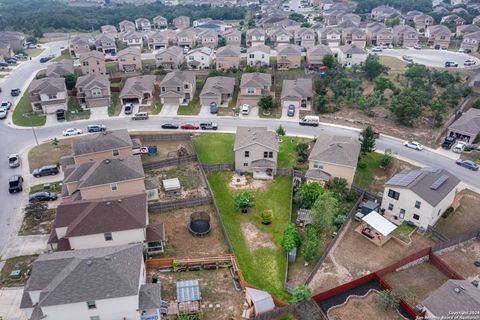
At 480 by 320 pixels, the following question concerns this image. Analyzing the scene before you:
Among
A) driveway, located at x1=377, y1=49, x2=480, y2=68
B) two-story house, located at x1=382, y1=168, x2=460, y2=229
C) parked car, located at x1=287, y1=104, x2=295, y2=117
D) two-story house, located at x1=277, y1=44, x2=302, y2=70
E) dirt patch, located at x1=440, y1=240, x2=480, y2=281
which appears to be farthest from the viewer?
driveway, located at x1=377, y1=49, x2=480, y2=68

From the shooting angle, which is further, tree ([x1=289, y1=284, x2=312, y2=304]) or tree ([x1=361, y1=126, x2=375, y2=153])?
tree ([x1=361, y1=126, x2=375, y2=153])

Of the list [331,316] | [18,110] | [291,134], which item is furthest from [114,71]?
[331,316]

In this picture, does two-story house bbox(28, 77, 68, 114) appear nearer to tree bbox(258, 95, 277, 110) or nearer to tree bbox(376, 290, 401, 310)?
tree bbox(258, 95, 277, 110)

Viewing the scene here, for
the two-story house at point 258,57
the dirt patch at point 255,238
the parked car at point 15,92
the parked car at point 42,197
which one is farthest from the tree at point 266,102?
the parked car at point 15,92

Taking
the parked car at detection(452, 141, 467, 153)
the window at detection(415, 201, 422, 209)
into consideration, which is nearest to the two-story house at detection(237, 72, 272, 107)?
the parked car at detection(452, 141, 467, 153)

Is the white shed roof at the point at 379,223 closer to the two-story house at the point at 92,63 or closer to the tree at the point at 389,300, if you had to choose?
the tree at the point at 389,300

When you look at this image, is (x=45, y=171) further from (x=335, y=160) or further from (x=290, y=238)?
(x=335, y=160)
